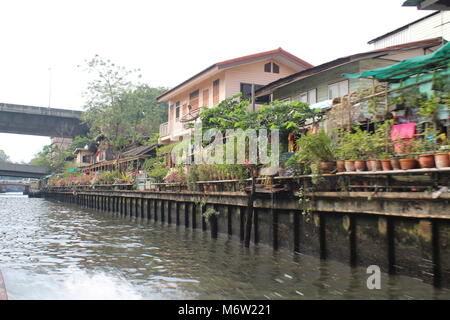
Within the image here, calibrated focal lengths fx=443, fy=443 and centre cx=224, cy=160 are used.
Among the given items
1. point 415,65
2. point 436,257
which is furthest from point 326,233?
point 415,65

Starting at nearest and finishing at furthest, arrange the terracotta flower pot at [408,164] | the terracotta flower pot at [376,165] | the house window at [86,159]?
the terracotta flower pot at [408,164], the terracotta flower pot at [376,165], the house window at [86,159]

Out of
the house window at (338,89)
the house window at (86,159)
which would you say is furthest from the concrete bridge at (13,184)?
the house window at (338,89)

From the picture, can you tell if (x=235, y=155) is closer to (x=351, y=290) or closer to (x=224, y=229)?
(x=224, y=229)

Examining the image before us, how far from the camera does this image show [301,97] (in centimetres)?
2427

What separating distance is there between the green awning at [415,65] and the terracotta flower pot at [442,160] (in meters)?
3.76

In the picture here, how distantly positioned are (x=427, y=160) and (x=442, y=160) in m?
0.34

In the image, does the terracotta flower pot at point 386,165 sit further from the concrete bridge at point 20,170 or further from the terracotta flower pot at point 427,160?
the concrete bridge at point 20,170

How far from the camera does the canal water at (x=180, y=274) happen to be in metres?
8.80

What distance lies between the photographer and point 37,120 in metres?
53.0

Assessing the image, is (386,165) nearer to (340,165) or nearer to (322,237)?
(340,165)

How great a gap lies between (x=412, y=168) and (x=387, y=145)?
1.22 m

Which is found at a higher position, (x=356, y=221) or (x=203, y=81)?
(x=203, y=81)

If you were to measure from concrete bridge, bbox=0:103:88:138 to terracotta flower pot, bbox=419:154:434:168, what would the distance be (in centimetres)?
4812
